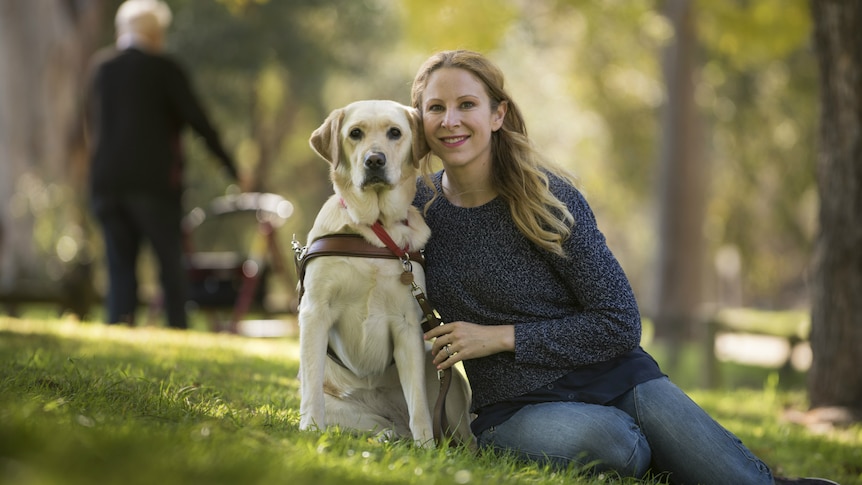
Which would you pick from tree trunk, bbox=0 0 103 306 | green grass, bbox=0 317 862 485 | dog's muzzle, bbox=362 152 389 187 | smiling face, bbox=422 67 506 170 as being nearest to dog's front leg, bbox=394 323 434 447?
green grass, bbox=0 317 862 485

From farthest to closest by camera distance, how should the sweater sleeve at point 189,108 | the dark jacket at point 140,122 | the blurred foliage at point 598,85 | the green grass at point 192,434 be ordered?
the blurred foliage at point 598,85 → the sweater sleeve at point 189,108 → the dark jacket at point 140,122 → the green grass at point 192,434

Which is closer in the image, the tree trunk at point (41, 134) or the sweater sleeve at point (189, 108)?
the sweater sleeve at point (189, 108)

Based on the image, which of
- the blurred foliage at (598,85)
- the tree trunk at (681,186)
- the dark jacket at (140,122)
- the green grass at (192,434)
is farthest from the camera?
the blurred foliage at (598,85)

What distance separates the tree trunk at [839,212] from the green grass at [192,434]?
2.20ft

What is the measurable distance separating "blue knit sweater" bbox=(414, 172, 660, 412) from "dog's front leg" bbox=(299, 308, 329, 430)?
0.52m

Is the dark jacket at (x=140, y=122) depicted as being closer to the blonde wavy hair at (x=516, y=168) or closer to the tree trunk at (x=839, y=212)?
the blonde wavy hair at (x=516, y=168)

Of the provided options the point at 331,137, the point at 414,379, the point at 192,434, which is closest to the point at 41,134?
the point at 331,137

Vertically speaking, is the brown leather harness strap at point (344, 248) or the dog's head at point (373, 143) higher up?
the dog's head at point (373, 143)

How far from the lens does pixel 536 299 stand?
139 inches

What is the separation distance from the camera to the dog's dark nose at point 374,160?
354 cm

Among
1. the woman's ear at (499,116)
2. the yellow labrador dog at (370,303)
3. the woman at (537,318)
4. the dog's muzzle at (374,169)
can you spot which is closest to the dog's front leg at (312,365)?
the yellow labrador dog at (370,303)

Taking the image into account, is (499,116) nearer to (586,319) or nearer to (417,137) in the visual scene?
(417,137)

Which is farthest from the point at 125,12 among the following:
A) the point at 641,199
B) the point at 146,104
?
the point at 641,199

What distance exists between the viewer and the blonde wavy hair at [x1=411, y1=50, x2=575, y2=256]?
344cm
